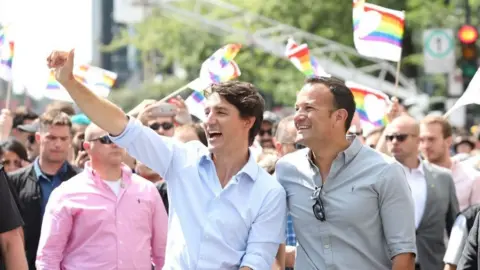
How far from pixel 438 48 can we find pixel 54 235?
15.8m

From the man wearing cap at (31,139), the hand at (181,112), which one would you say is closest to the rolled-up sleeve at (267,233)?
the hand at (181,112)

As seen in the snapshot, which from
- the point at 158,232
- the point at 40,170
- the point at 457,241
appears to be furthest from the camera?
the point at 40,170

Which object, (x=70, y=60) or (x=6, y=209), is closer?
(x=70, y=60)

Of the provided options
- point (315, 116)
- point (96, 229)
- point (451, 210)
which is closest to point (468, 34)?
point (451, 210)

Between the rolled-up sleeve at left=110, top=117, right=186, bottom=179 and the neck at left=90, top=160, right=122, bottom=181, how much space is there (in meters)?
1.91

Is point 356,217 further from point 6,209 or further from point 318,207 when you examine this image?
point 6,209

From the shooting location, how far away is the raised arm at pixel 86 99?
604 centimetres

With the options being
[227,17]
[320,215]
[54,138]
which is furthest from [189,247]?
[227,17]

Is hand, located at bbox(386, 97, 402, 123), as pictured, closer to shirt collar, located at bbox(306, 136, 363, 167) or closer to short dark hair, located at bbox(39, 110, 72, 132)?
short dark hair, located at bbox(39, 110, 72, 132)

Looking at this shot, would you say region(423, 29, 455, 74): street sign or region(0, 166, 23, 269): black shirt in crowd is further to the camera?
region(423, 29, 455, 74): street sign

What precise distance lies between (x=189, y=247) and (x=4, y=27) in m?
6.15

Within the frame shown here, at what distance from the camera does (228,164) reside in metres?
6.72

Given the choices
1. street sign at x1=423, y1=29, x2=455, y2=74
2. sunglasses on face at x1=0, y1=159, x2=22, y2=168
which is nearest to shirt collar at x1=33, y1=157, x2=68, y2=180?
sunglasses on face at x1=0, y1=159, x2=22, y2=168

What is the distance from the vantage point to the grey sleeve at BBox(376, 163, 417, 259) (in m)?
6.63
